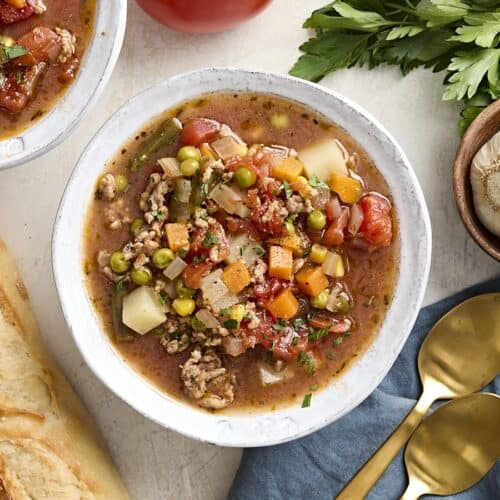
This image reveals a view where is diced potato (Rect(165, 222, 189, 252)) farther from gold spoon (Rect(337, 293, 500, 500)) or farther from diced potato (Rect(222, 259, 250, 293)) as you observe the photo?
gold spoon (Rect(337, 293, 500, 500))

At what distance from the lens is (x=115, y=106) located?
493 cm

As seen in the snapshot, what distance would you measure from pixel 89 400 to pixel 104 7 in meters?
2.24

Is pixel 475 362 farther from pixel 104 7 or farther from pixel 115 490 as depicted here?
pixel 104 7

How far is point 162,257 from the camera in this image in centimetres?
412

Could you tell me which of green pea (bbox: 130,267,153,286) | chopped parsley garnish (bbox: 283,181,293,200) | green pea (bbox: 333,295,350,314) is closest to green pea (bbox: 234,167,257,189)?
chopped parsley garnish (bbox: 283,181,293,200)

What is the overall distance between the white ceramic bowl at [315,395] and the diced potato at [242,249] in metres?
0.76

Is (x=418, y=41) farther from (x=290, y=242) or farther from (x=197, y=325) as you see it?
(x=197, y=325)

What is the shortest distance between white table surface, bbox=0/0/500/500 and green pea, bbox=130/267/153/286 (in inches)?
37.9

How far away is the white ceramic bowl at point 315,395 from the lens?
426 cm

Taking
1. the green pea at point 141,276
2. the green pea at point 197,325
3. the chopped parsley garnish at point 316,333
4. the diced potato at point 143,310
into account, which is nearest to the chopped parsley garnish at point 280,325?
the chopped parsley garnish at point 316,333

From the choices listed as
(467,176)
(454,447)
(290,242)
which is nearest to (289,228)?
(290,242)

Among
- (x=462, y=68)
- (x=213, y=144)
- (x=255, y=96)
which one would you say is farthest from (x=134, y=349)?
(x=462, y=68)

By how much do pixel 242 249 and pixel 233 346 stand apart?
49 cm

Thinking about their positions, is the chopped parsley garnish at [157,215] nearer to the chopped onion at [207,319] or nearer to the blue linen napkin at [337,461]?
the chopped onion at [207,319]
